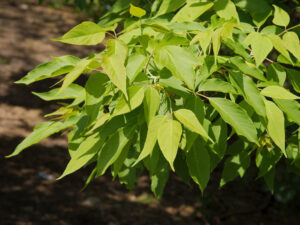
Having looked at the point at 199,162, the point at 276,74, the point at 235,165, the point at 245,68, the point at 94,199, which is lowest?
the point at 94,199

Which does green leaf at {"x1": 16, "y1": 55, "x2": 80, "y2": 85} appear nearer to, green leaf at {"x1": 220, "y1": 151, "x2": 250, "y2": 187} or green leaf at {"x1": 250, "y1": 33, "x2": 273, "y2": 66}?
green leaf at {"x1": 250, "y1": 33, "x2": 273, "y2": 66}

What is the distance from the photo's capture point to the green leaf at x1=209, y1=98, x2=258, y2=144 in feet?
3.63

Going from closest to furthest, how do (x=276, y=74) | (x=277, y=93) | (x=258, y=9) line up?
(x=277, y=93) < (x=276, y=74) < (x=258, y=9)

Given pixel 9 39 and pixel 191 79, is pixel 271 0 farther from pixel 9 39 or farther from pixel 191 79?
pixel 9 39

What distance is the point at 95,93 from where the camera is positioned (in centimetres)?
111

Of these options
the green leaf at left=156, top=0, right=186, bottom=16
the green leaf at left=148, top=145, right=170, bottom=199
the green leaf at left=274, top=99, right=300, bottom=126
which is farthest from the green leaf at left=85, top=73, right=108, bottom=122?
the green leaf at left=274, top=99, right=300, bottom=126

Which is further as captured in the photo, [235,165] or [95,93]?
[235,165]

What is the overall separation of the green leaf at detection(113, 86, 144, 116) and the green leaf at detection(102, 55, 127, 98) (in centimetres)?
7

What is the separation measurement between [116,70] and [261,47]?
49 centimetres

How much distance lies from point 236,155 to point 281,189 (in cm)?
300

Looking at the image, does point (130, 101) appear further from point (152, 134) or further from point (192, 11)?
point (192, 11)

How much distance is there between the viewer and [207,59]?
1168mm

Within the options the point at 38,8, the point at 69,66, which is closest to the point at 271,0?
the point at 69,66

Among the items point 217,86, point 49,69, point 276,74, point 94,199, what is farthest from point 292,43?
point 94,199
